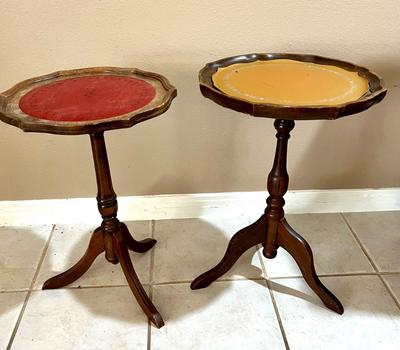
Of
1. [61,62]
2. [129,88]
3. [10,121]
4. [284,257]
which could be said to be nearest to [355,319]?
[284,257]

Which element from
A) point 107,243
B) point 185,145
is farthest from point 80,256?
point 185,145

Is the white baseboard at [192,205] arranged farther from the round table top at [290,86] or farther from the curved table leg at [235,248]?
the round table top at [290,86]

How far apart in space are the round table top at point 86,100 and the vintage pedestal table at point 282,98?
0.14 m

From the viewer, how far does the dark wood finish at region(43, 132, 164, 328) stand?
3.73ft

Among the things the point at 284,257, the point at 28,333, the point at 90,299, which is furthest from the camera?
the point at 284,257

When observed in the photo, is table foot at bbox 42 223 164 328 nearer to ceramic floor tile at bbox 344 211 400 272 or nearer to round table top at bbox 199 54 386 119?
round table top at bbox 199 54 386 119

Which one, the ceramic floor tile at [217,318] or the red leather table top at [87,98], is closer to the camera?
the red leather table top at [87,98]

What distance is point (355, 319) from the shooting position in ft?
4.03

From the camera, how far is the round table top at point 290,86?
2.90 feet

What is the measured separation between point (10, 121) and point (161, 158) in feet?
2.26

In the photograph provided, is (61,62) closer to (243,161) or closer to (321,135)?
(243,161)

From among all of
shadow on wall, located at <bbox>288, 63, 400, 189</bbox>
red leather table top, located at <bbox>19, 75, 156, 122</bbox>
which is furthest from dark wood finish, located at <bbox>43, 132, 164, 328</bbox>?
shadow on wall, located at <bbox>288, 63, 400, 189</bbox>

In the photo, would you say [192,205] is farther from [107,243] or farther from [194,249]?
[107,243]

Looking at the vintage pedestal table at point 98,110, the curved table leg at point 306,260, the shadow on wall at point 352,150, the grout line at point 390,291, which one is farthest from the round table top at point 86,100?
the grout line at point 390,291
